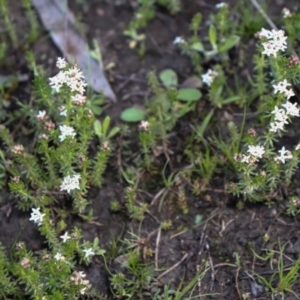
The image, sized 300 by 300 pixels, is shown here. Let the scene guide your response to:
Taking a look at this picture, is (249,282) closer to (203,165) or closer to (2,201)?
(203,165)

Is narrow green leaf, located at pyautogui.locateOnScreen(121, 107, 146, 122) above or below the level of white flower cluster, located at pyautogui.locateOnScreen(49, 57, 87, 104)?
below

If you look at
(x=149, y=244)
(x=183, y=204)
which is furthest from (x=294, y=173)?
(x=149, y=244)

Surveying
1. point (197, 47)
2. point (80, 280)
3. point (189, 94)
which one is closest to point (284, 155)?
point (189, 94)

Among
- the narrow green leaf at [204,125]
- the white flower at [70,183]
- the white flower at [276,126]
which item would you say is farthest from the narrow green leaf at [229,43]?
the white flower at [70,183]

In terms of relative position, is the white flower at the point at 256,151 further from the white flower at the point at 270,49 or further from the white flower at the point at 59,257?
the white flower at the point at 59,257

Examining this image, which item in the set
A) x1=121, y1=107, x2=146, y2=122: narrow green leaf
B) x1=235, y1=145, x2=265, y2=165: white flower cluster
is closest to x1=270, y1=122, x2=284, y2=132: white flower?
x1=235, y1=145, x2=265, y2=165: white flower cluster

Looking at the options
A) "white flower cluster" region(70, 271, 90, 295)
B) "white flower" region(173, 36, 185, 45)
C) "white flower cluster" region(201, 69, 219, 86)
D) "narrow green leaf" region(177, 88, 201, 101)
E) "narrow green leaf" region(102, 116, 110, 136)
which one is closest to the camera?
"white flower cluster" region(70, 271, 90, 295)

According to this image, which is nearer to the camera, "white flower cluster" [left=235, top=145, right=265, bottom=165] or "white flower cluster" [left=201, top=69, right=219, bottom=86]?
"white flower cluster" [left=235, top=145, right=265, bottom=165]

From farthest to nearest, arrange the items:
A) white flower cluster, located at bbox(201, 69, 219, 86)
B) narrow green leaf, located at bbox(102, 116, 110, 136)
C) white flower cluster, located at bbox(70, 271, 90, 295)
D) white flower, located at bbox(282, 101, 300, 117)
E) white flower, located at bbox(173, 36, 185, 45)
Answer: white flower, located at bbox(173, 36, 185, 45) → white flower cluster, located at bbox(201, 69, 219, 86) → narrow green leaf, located at bbox(102, 116, 110, 136) → white flower, located at bbox(282, 101, 300, 117) → white flower cluster, located at bbox(70, 271, 90, 295)

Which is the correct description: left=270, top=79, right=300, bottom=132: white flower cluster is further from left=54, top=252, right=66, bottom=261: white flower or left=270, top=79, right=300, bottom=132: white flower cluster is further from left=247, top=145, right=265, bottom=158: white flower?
left=54, top=252, right=66, bottom=261: white flower
